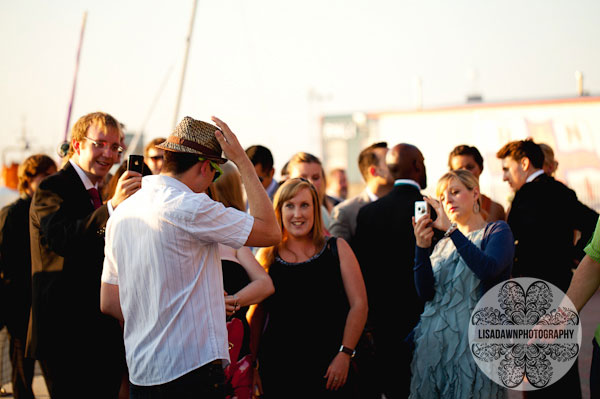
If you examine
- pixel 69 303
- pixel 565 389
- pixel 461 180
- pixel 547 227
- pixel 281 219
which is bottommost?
pixel 565 389

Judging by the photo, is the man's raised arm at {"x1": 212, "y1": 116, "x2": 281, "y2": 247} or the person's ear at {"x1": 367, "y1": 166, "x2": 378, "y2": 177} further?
the person's ear at {"x1": 367, "y1": 166, "x2": 378, "y2": 177}

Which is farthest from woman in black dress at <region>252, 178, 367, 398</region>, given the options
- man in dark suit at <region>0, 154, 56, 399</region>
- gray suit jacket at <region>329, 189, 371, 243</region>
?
man in dark suit at <region>0, 154, 56, 399</region>

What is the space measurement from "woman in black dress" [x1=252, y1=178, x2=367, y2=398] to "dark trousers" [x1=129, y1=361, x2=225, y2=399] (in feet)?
4.36

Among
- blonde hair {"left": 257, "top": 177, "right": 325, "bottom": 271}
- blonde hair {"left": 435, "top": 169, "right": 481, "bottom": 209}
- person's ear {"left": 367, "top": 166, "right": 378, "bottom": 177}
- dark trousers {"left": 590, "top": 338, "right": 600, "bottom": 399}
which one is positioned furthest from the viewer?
person's ear {"left": 367, "top": 166, "right": 378, "bottom": 177}

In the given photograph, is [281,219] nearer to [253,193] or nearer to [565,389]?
[253,193]

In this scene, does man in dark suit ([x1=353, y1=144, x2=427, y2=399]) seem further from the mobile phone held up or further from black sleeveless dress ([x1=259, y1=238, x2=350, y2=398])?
the mobile phone held up

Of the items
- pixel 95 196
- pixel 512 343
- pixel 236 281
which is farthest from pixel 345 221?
pixel 95 196

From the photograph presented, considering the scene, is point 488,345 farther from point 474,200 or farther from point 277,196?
point 277,196

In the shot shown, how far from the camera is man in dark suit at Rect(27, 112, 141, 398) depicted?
3482 millimetres

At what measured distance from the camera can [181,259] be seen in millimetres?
2615

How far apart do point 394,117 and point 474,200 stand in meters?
29.8

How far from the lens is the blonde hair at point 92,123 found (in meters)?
3.72

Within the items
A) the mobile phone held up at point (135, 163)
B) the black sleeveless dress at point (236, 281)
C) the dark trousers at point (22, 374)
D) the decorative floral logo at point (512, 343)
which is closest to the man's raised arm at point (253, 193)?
the mobile phone held up at point (135, 163)

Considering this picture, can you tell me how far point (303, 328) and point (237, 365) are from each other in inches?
23.9
